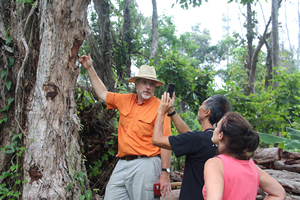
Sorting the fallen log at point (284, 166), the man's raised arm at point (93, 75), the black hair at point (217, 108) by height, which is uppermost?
the man's raised arm at point (93, 75)

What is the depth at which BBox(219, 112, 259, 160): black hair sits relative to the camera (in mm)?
1435

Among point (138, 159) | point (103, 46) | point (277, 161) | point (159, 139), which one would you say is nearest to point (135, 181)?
point (138, 159)

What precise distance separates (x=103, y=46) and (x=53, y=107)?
5.16 meters

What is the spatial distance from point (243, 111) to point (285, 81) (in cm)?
114

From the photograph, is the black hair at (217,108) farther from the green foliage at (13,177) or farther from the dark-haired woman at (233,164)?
the green foliage at (13,177)

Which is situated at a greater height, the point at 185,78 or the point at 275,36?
the point at 275,36

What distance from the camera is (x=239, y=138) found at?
1.44 metres

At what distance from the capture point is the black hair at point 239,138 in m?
1.43

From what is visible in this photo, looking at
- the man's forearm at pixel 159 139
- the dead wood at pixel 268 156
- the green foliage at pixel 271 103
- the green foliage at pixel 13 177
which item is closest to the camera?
the man's forearm at pixel 159 139

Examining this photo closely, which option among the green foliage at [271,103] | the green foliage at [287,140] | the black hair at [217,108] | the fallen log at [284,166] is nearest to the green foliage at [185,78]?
the green foliage at [271,103]

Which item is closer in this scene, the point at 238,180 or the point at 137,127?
the point at 238,180

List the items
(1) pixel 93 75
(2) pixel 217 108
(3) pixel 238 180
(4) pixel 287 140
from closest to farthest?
(3) pixel 238 180 → (2) pixel 217 108 → (1) pixel 93 75 → (4) pixel 287 140

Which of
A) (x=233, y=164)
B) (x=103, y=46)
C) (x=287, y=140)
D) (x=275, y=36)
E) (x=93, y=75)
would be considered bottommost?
(x=287, y=140)

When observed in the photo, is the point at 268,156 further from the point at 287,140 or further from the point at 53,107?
the point at 53,107
